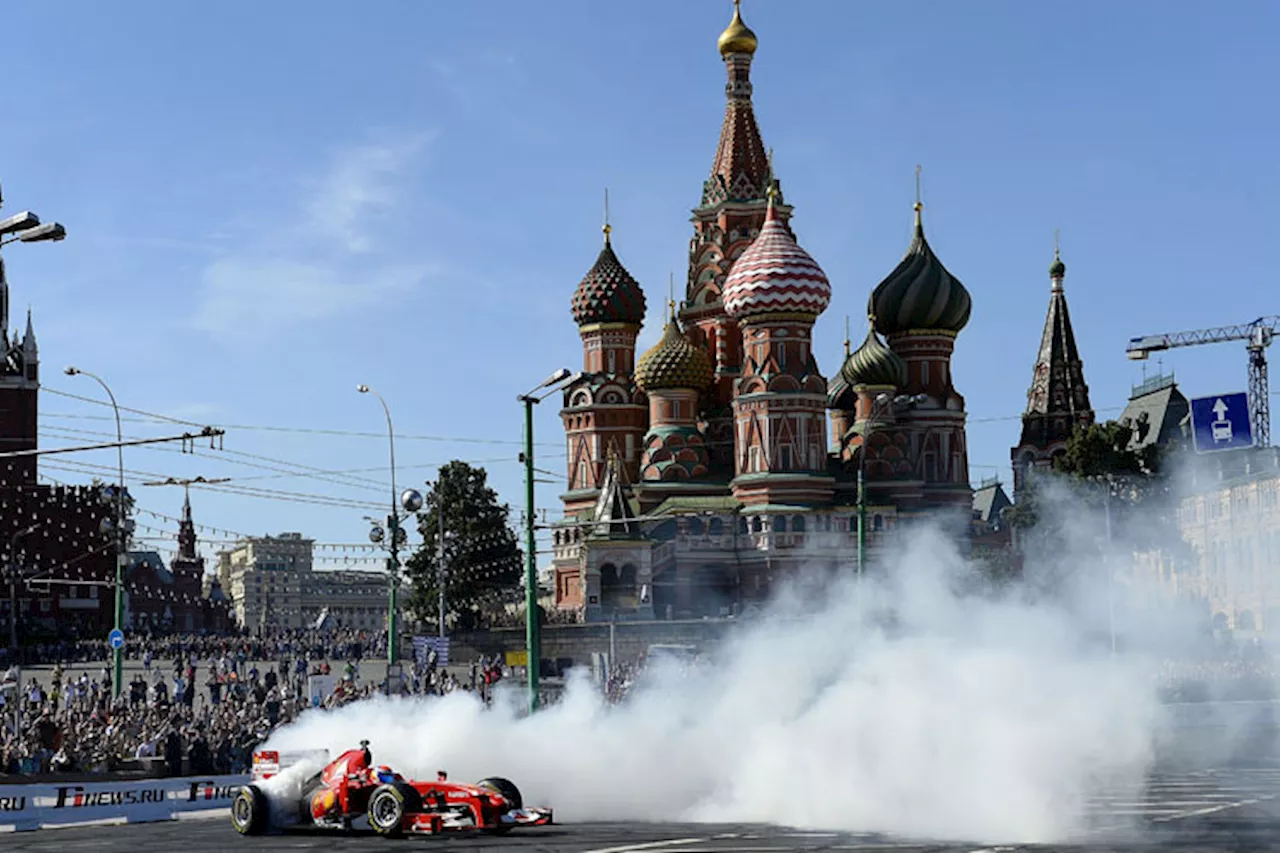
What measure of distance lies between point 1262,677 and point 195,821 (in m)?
23.4

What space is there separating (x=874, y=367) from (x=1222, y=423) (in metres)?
68.9

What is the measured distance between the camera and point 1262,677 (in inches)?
1478

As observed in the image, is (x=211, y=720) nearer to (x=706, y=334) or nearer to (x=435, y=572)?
(x=435, y=572)

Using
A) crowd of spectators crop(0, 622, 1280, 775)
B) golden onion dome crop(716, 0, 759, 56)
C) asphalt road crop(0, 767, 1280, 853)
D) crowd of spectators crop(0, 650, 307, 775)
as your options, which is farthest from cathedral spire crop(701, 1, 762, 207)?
asphalt road crop(0, 767, 1280, 853)

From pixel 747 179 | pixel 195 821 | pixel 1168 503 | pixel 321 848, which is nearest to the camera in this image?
pixel 321 848

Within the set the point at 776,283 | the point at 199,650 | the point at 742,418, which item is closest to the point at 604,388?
the point at 742,418

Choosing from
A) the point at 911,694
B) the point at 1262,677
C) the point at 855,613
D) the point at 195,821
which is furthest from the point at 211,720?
the point at 1262,677

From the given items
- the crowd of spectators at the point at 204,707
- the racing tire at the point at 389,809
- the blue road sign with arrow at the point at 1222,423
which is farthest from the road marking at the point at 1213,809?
the racing tire at the point at 389,809

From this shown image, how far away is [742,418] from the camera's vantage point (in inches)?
4075

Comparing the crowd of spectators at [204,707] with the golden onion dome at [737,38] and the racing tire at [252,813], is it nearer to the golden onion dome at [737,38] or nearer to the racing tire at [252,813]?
the racing tire at [252,813]

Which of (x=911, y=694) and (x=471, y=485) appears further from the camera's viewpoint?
(x=471, y=485)

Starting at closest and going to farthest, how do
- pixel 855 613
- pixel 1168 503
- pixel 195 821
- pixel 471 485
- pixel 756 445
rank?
1. pixel 195 821
2. pixel 1168 503
3. pixel 855 613
4. pixel 756 445
5. pixel 471 485

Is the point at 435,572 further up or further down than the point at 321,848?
further up

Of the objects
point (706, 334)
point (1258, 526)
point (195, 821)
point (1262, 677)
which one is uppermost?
point (706, 334)
